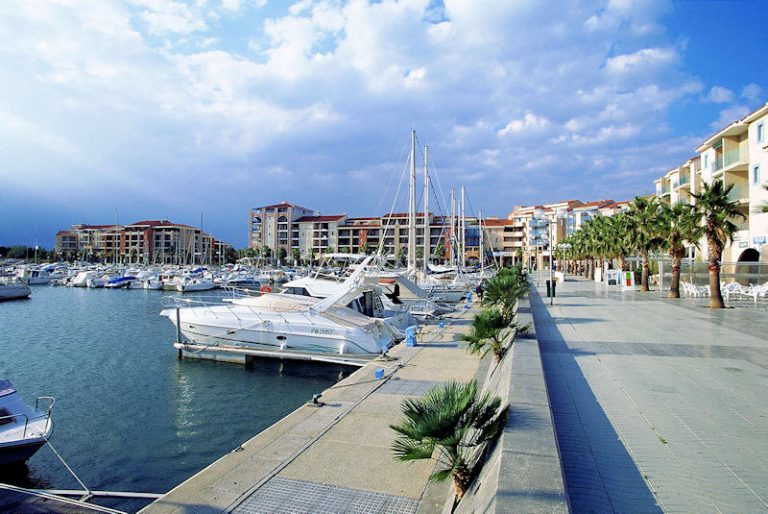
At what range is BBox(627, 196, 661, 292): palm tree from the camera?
99.2 feet

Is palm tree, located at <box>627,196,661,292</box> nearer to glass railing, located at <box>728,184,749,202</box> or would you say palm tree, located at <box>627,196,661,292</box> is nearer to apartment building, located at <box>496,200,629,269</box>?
glass railing, located at <box>728,184,749,202</box>

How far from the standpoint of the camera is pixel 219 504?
5.55m

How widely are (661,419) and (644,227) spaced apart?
2797 cm

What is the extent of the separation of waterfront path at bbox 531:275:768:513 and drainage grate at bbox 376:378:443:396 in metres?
2.68

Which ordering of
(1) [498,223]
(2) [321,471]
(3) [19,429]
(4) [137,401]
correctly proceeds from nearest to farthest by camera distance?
(2) [321,471] < (3) [19,429] < (4) [137,401] < (1) [498,223]

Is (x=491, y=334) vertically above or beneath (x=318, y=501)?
above

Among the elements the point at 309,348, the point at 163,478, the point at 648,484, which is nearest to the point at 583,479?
the point at 648,484

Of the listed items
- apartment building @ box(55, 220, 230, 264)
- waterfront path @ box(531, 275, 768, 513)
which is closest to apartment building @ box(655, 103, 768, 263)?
waterfront path @ box(531, 275, 768, 513)

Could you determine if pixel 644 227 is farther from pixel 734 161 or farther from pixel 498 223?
pixel 498 223

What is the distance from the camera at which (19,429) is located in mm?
9172

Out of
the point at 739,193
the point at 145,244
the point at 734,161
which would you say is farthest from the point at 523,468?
the point at 145,244

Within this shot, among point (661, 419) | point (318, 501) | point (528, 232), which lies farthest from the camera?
point (528, 232)

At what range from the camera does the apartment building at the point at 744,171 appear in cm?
3027

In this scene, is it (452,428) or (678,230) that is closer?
(452,428)
